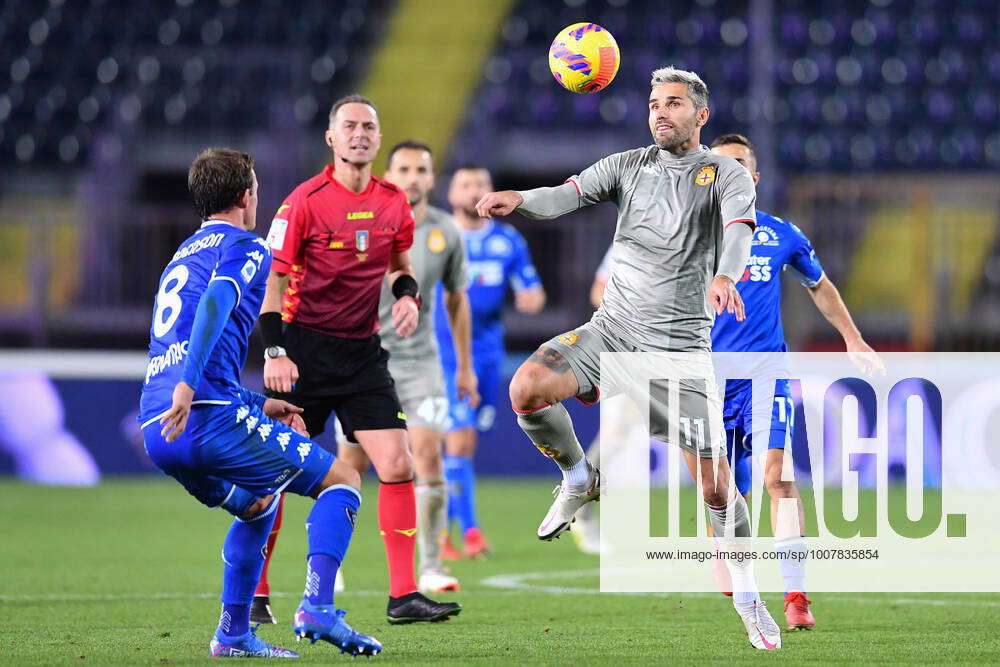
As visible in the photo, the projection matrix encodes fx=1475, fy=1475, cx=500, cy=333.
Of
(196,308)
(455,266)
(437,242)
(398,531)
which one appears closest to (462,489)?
(455,266)

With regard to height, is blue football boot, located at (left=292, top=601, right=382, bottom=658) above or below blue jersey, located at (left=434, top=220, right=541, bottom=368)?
below

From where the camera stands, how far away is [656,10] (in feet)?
60.7

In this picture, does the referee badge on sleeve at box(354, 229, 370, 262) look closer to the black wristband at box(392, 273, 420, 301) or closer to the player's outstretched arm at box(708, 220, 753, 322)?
the black wristband at box(392, 273, 420, 301)

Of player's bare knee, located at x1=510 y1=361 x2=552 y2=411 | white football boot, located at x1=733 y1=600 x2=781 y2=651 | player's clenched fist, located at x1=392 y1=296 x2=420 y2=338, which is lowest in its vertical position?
white football boot, located at x1=733 y1=600 x2=781 y2=651

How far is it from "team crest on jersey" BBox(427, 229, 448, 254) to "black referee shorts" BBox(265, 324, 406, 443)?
179 centimetres

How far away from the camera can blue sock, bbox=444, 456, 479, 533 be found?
31.8 ft

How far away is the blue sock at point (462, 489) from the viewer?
9.68 meters

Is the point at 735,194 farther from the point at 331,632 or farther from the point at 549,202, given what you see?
the point at 331,632

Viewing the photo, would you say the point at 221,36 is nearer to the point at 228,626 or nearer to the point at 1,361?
the point at 1,361

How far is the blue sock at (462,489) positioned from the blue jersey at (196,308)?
4508 mm

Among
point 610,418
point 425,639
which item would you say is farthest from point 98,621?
point 610,418

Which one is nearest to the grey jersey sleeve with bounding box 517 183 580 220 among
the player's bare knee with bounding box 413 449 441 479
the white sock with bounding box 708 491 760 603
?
the white sock with bounding box 708 491 760 603

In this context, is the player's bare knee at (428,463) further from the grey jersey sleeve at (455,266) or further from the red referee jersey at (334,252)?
the red referee jersey at (334,252)

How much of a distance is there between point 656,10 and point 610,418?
8.77m
